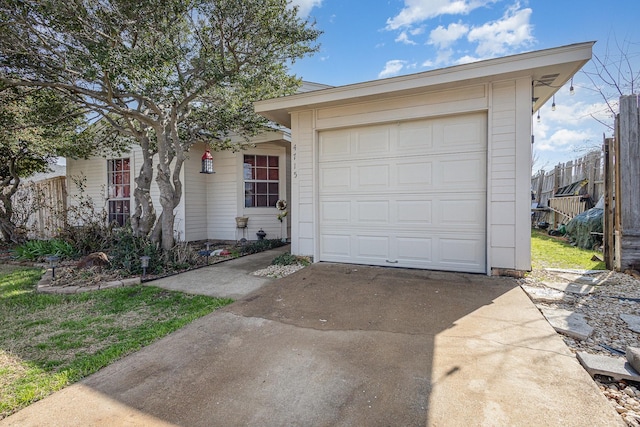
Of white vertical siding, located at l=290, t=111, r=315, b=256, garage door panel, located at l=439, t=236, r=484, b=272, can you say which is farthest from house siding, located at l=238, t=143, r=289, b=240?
garage door panel, located at l=439, t=236, r=484, b=272

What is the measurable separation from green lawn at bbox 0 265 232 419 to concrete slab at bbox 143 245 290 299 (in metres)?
0.23

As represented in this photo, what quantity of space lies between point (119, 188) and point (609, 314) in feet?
35.9

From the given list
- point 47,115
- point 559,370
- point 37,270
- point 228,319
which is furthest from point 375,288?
point 47,115

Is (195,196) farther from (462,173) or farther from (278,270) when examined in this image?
(462,173)

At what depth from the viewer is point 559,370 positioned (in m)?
2.03

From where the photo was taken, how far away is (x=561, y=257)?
5.72m

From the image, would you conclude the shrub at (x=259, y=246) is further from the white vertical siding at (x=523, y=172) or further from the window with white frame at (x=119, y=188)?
the white vertical siding at (x=523, y=172)

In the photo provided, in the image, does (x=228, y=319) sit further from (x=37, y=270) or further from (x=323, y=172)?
(x=37, y=270)

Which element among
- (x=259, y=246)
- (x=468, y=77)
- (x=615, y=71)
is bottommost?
(x=259, y=246)

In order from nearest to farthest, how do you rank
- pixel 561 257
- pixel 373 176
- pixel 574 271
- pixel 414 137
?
pixel 574 271 → pixel 414 137 → pixel 373 176 → pixel 561 257

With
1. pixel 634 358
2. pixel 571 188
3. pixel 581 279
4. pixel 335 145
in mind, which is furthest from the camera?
pixel 571 188

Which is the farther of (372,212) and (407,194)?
(372,212)

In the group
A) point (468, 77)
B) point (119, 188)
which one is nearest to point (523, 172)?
point (468, 77)

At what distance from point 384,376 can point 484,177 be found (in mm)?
3608
